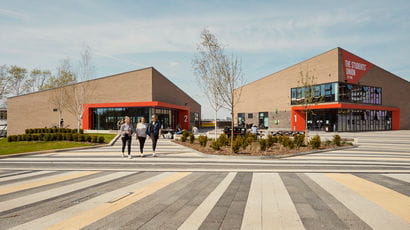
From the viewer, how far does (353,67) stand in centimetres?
3981

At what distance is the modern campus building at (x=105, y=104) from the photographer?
111 feet

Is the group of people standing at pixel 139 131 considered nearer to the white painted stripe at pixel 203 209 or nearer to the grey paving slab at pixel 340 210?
the white painted stripe at pixel 203 209

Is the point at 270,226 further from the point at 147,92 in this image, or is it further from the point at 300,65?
the point at 300,65

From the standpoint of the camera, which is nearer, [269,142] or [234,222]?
[234,222]

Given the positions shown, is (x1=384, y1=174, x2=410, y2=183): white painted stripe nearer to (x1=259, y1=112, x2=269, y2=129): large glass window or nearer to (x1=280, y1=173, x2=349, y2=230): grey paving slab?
(x1=280, y1=173, x2=349, y2=230): grey paving slab

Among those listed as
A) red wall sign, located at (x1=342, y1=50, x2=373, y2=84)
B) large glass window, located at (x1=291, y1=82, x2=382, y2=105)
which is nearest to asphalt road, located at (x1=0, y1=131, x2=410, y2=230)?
large glass window, located at (x1=291, y1=82, x2=382, y2=105)

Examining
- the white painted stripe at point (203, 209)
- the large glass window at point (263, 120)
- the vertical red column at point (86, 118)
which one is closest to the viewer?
the white painted stripe at point (203, 209)

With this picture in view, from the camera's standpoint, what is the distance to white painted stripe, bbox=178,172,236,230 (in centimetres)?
334

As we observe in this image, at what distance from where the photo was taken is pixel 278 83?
4594 cm

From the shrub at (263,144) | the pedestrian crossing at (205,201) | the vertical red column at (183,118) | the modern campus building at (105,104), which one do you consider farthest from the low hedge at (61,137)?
the vertical red column at (183,118)

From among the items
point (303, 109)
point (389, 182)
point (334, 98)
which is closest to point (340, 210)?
point (389, 182)

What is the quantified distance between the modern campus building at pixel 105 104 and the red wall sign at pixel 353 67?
30.5 metres

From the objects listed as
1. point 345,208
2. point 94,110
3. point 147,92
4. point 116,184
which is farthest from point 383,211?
point 94,110

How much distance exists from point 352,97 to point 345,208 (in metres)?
43.0
